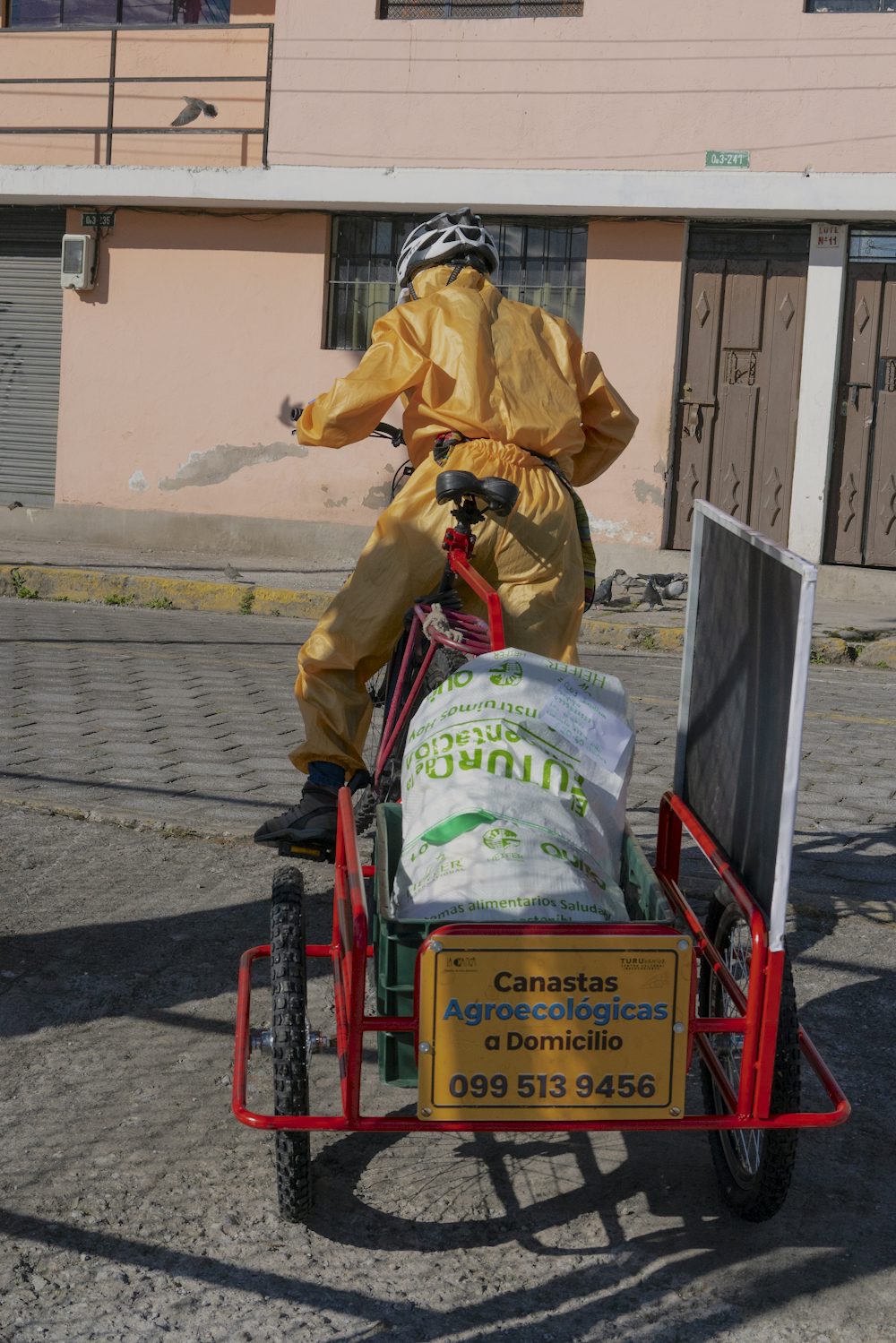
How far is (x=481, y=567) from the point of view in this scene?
4.57m

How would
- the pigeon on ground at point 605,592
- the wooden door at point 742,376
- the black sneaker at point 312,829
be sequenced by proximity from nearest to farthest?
the black sneaker at point 312,829
the pigeon on ground at point 605,592
the wooden door at point 742,376

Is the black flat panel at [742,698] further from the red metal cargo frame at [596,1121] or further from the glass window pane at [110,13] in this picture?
the glass window pane at [110,13]

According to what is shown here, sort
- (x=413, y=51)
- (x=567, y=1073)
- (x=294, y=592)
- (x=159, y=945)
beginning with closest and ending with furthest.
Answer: (x=567, y=1073), (x=159, y=945), (x=294, y=592), (x=413, y=51)

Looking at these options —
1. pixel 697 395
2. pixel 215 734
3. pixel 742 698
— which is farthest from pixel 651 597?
pixel 742 698

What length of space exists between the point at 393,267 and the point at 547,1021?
12.4 meters

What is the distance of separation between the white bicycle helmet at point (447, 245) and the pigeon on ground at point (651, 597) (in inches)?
289

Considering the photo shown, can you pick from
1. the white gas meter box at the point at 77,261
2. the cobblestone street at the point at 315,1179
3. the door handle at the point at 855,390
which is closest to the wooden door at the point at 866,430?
the door handle at the point at 855,390

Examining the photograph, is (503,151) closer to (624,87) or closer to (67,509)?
(624,87)

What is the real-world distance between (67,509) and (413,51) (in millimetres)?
5427

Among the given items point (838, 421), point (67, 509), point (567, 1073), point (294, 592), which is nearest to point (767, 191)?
point (838, 421)

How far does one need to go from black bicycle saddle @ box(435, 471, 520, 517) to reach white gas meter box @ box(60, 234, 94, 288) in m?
12.0

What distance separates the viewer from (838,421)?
43.7 feet

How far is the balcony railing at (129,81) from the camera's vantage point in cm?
1442

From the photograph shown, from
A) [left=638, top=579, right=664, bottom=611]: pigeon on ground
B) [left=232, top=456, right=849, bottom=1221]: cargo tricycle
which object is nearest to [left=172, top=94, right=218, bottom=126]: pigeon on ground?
[left=638, top=579, right=664, bottom=611]: pigeon on ground
